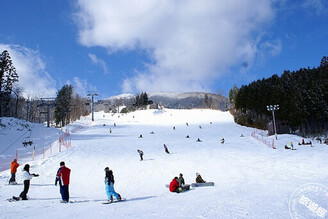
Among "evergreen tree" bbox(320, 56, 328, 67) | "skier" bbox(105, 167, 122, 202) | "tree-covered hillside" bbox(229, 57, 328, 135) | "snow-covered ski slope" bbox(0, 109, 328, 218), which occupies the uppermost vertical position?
"evergreen tree" bbox(320, 56, 328, 67)

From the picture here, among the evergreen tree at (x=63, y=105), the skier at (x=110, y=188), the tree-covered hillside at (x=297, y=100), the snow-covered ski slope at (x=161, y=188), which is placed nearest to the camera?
the snow-covered ski slope at (x=161, y=188)

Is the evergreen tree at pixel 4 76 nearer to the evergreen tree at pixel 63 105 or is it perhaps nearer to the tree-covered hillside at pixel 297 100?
the evergreen tree at pixel 63 105

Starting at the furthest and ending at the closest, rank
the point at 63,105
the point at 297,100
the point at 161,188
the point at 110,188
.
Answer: the point at 63,105 → the point at 297,100 → the point at 161,188 → the point at 110,188

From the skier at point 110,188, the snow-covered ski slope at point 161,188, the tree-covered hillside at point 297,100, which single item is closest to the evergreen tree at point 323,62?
the tree-covered hillside at point 297,100

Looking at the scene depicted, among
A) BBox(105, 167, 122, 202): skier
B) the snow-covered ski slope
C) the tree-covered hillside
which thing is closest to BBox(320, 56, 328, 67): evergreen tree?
the tree-covered hillside

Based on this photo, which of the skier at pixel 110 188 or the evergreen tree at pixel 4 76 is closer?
the skier at pixel 110 188

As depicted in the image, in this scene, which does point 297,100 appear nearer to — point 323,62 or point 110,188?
point 323,62

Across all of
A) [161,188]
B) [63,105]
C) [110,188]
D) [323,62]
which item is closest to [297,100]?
[323,62]

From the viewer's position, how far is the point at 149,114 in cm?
8131

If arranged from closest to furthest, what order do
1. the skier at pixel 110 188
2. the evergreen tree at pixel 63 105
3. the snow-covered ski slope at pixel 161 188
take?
the snow-covered ski slope at pixel 161 188 → the skier at pixel 110 188 → the evergreen tree at pixel 63 105

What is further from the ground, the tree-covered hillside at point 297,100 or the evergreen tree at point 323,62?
the evergreen tree at point 323,62

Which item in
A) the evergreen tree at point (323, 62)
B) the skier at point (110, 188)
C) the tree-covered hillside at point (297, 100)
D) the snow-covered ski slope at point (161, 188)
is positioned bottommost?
the snow-covered ski slope at point (161, 188)

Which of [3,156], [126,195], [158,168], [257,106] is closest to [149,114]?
[257,106]

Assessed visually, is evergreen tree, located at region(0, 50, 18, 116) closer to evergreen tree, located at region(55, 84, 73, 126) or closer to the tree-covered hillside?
evergreen tree, located at region(55, 84, 73, 126)
